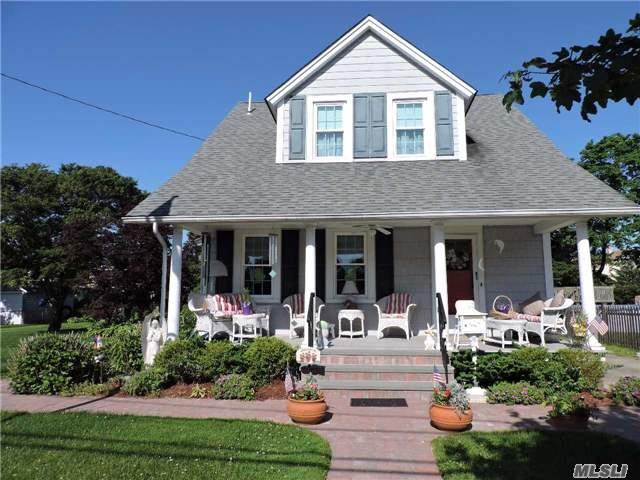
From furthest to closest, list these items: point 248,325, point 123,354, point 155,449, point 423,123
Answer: point 423,123 → point 248,325 → point 123,354 → point 155,449

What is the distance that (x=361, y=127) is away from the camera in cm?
975

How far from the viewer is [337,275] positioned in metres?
9.65

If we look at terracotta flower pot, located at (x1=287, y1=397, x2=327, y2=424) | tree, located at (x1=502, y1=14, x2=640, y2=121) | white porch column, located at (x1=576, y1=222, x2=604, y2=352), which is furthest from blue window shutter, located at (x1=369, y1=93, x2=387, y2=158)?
tree, located at (x1=502, y1=14, x2=640, y2=121)

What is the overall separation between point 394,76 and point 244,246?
5.49 metres

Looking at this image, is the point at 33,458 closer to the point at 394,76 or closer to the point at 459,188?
the point at 459,188

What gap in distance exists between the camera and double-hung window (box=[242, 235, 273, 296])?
9800 mm

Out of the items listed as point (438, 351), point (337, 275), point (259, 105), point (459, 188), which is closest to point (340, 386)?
point (438, 351)

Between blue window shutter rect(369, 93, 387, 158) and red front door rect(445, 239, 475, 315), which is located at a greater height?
blue window shutter rect(369, 93, 387, 158)

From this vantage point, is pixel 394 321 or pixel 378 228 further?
pixel 378 228

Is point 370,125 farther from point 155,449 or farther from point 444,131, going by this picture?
point 155,449

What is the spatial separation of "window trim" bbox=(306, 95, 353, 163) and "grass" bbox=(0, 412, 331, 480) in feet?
20.8

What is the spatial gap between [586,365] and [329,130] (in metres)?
7.07

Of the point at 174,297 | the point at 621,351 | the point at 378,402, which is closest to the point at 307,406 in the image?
the point at 378,402

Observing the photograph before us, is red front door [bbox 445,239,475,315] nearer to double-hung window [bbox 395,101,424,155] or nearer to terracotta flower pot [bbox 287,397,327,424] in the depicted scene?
double-hung window [bbox 395,101,424,155]
